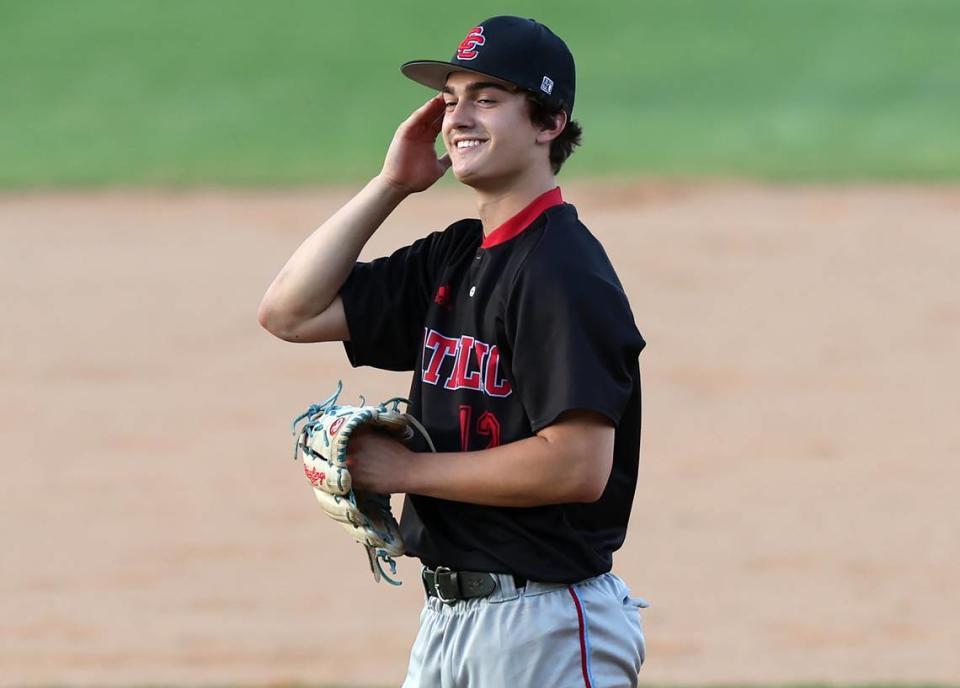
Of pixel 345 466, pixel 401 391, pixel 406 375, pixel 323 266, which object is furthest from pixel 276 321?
pixel 406 375

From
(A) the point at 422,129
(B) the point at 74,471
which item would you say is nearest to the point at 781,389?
(B) the point at 74,471

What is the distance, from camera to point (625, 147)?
778 inches

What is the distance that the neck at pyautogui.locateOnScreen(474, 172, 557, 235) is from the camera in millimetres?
3111

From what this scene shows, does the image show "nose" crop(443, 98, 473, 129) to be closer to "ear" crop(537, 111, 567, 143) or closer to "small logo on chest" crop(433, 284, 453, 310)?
"ear" crop(537, 111, 567, 143)

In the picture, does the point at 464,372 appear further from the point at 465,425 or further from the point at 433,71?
the point at 433,71

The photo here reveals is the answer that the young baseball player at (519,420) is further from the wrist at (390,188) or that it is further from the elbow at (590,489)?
the wrist at (390,188)

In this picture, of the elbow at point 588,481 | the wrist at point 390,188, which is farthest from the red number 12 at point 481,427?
the wrist at point 390,188

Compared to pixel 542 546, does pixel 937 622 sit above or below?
below

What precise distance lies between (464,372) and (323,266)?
0.44 meters

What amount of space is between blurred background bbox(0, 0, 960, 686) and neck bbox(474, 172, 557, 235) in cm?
438

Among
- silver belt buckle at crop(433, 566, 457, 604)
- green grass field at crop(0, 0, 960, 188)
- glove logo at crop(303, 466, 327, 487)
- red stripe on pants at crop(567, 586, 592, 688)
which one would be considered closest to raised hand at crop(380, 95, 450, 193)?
glove logo at crop(303, 466, 327, 487)

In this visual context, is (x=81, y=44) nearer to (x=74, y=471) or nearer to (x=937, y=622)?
(x=74, y=471)

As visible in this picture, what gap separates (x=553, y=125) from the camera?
10.2 feet

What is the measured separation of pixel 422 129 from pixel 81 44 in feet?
72.7
